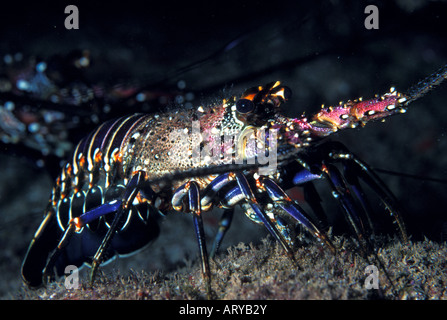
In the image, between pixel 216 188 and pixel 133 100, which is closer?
pixel 216 188

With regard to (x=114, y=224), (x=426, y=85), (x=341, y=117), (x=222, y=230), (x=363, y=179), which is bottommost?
(x=222, y=230)

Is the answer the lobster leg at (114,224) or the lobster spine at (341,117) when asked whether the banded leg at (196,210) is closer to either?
the lobster leg at (114,224)

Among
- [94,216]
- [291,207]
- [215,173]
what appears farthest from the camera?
[94,216]

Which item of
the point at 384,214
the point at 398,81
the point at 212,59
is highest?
the point at 212,59

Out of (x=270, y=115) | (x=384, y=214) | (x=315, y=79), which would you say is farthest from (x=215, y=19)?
(x=384, y=214)

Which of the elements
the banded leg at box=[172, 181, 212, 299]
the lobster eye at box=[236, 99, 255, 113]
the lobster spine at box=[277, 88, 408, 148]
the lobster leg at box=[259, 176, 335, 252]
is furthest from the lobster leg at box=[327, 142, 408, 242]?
the banded leg at box=[172, 181, 212, 299]

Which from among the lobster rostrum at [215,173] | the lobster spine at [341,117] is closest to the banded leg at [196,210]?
the lobster rostrum at [215,173]

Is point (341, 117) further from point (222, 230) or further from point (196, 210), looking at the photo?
point (222, 230)


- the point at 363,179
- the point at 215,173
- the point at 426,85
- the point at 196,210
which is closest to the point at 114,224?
the point at 196,210

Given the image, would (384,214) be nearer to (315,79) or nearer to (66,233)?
(315,79)
